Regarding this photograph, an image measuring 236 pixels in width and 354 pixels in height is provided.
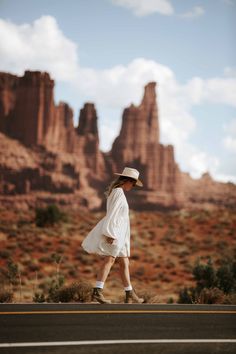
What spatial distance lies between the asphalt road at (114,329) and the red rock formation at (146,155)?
10269cm

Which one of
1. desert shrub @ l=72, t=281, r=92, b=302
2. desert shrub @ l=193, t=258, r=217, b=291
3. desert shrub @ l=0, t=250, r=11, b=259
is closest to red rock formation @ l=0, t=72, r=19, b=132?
desert shrub @ l=0, t=250, r=11, b=259

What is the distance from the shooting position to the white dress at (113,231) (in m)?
7.50

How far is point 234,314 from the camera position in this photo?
711 cm

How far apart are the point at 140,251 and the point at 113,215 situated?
23920mm

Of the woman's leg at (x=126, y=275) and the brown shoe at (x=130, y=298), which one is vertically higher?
the woman's leg at (x=126, y=275)

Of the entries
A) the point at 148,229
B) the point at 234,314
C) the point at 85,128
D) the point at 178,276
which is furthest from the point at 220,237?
the point at 85,128

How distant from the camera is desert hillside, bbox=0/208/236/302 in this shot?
939 inches

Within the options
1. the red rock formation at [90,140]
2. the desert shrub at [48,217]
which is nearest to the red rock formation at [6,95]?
the red rock formation at [90,140]

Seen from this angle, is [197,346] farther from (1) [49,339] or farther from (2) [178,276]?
(2) [178,276]

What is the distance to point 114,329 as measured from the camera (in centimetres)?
560

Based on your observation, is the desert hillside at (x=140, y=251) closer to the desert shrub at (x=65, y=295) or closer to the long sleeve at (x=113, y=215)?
the desert shrub at (x=65, y=295)

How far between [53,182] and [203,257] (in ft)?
223

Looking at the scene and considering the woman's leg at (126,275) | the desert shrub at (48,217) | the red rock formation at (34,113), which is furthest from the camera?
the red rock formation at (34,113)

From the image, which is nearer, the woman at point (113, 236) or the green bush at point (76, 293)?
the woman at point (113, 236)
